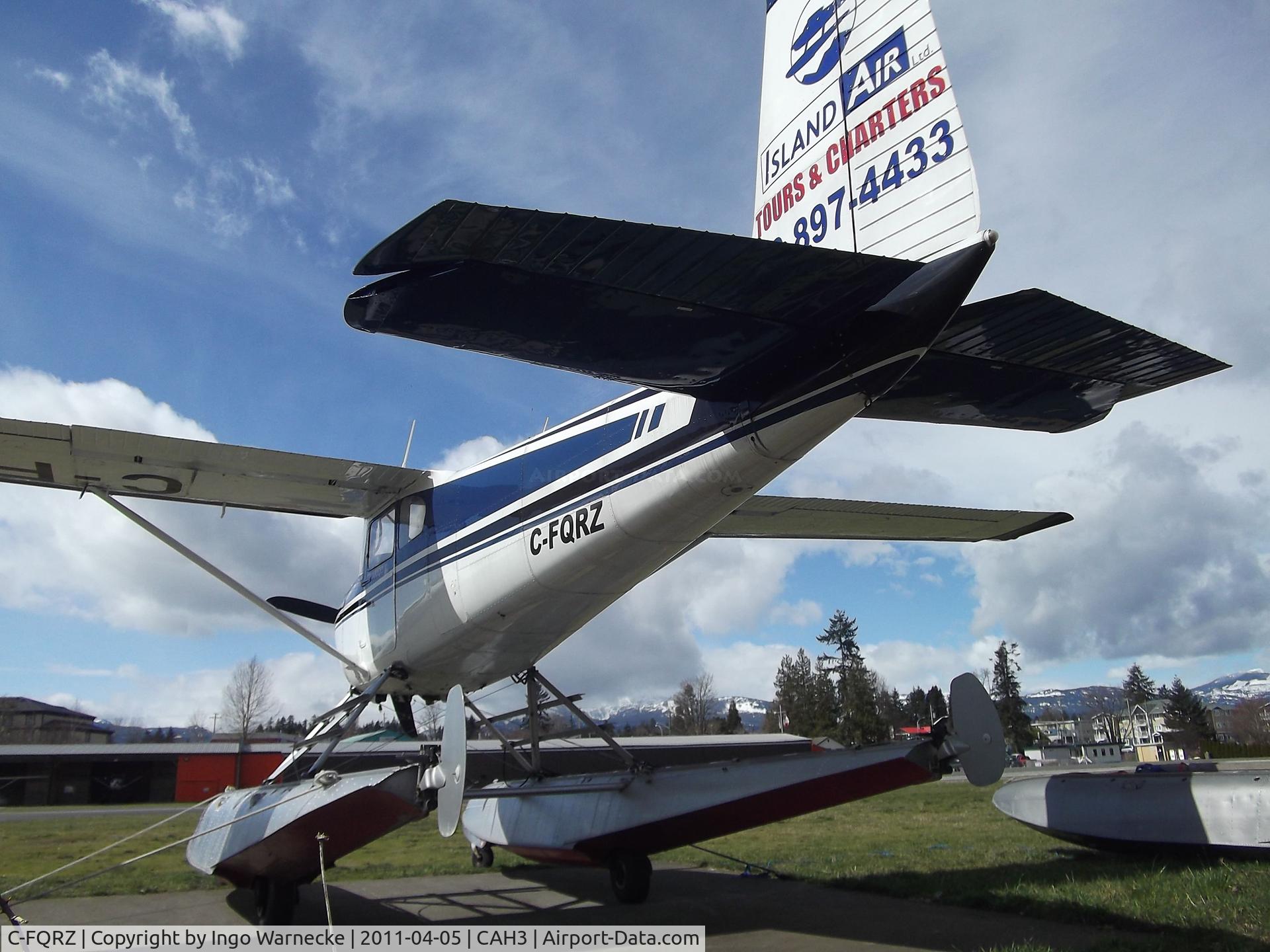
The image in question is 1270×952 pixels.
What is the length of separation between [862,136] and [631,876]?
20.7ft

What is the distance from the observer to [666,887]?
8.32 meters

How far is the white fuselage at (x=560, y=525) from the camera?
17.7ft

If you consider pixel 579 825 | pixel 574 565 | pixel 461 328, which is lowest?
pixel 579 825

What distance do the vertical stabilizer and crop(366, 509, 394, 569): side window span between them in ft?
16.1

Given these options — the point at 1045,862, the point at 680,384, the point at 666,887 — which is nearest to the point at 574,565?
the point at 680,384

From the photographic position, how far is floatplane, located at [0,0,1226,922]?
161 inches

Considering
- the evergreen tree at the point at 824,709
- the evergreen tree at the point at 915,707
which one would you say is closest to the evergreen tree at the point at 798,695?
the evergreen tree at the point at 824,709

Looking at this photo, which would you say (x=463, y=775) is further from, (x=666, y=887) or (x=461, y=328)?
(x=666, y=887)

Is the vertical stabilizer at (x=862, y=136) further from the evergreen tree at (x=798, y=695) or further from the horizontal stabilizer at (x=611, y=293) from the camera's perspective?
the evergreen tree at (x=798, y=695)

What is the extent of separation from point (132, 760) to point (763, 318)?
139 ft

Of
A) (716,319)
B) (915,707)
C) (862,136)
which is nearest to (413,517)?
(716,319)

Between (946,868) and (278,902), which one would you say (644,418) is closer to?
(278,902)

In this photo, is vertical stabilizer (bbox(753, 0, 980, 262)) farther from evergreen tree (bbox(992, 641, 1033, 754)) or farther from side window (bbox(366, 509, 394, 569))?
evergreen tree (bbox(992, 641, 1033, 754))

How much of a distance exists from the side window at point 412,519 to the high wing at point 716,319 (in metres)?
3.68
